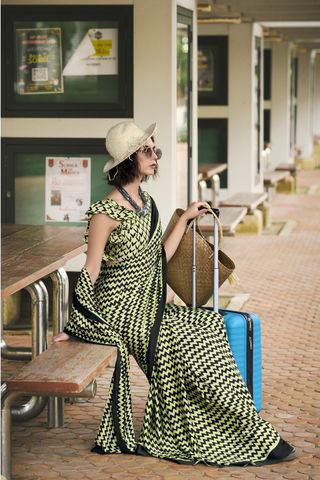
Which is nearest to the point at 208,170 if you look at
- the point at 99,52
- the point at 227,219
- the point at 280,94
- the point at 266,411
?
the point at 227,219

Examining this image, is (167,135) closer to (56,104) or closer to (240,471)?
(56,104)

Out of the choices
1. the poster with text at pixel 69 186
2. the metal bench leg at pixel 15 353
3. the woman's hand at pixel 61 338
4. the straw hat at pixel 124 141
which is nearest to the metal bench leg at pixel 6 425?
the woman's hand at pixel 61 338

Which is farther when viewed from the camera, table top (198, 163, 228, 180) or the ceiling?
table top (198, 163, 228, 180)

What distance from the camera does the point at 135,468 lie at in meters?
3.82

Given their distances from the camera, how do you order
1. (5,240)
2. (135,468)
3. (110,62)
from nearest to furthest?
(135,468) → (5,240) → (110,62)

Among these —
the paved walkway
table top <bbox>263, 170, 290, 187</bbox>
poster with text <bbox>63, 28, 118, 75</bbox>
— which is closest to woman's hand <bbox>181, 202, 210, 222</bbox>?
the paved walkway

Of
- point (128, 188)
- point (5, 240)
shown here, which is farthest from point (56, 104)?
point (128, 188)

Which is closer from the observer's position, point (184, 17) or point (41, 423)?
point (41, 423)

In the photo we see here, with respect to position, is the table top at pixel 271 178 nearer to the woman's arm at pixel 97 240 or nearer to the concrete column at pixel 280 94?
the concrete column at pixel 280 94

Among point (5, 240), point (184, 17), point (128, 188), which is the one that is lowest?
point (5, 240)

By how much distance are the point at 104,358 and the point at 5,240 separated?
1.65 meters

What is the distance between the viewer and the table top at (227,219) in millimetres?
8225

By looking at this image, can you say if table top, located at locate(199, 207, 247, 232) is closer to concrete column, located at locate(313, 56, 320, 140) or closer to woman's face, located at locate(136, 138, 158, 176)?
woman's face, located at locate(136, 138, 158, 176)

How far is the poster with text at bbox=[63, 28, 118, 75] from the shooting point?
641cm
